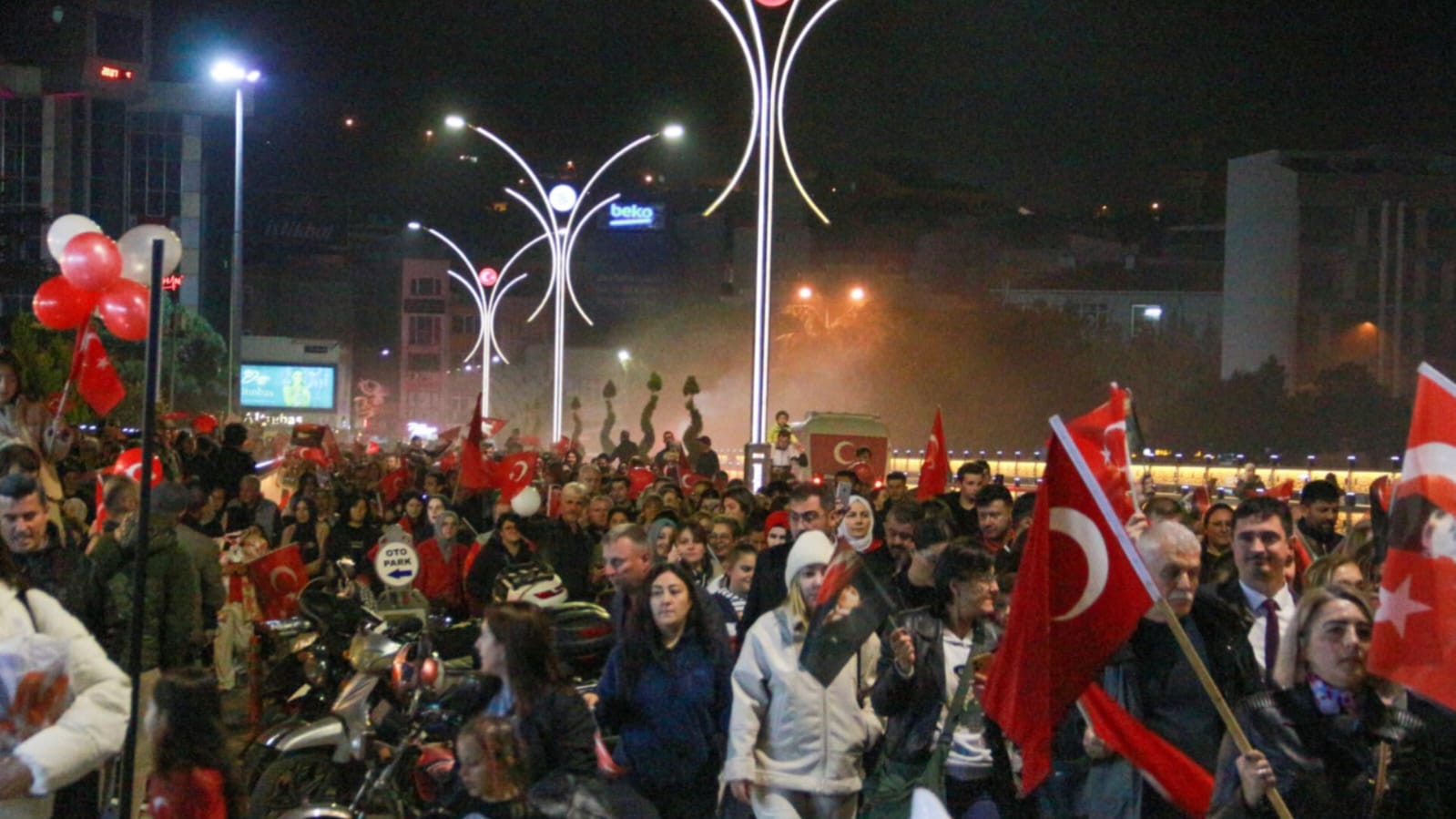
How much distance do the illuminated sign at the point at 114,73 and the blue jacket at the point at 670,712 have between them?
103 m

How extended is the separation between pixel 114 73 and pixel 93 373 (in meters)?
97.8

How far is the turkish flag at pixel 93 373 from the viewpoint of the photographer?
12.8m

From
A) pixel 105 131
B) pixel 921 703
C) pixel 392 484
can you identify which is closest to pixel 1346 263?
pixel 392 484

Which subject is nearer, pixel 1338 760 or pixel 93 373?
pixel 1338 760

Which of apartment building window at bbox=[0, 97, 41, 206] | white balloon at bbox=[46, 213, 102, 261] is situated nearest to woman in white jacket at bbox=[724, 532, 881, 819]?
white balloon at bbox=[46, 213, 102, 261]

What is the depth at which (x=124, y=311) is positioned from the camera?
1398 cm

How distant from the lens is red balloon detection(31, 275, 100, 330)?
1396cm

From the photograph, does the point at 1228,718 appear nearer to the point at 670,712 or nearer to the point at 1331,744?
the point at 1331,744

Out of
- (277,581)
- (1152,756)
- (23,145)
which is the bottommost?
(277,581)

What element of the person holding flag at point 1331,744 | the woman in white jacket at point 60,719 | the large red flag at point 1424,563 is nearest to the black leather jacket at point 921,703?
the person holding flag at point 1331,744

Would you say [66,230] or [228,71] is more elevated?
[228,71]

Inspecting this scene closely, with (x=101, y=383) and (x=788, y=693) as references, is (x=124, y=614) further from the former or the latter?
(x=101, y=383)

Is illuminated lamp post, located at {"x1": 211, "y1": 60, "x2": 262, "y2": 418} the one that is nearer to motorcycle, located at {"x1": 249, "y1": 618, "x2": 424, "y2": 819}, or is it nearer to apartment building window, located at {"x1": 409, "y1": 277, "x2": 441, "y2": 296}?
motorcycle, located at {"x1": 249, "y1": 618, "x2": 424, "y2": 819}

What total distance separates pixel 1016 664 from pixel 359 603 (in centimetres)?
639
